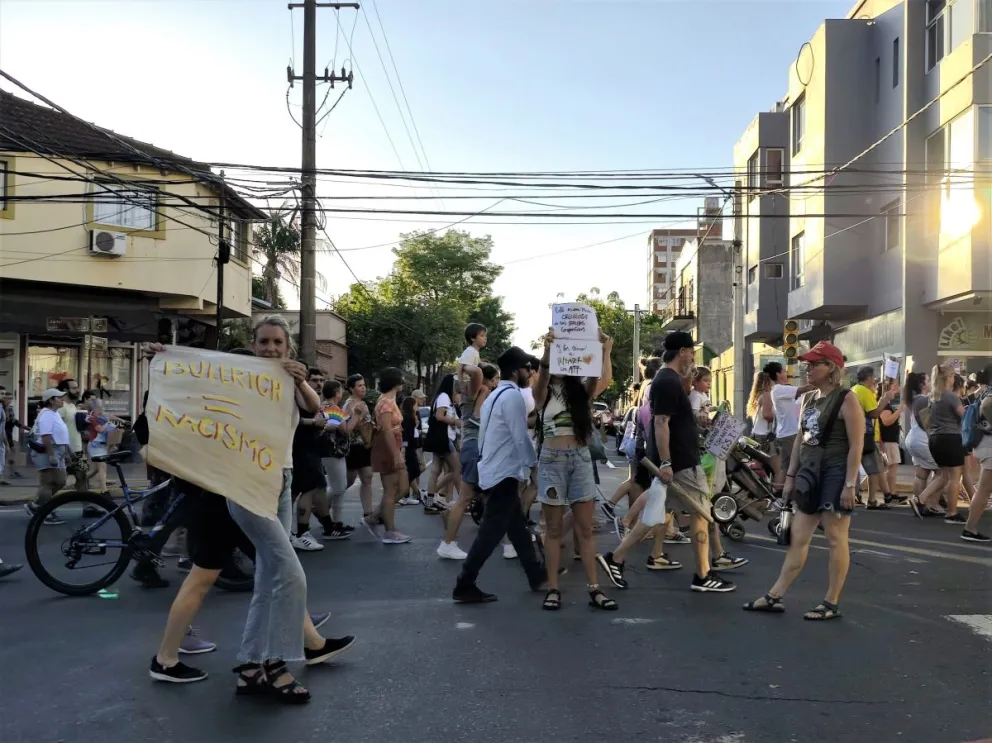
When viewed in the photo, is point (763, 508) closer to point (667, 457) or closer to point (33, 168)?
point (667, 457)

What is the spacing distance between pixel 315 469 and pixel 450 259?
4845 cm

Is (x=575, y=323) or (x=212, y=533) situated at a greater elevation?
(x=575, y=323)

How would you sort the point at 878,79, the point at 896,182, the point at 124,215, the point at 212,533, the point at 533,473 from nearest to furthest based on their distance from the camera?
the point at 212,533 → the point at 533,473 → the point at 124,215 → the point at 896,182 → the point at 878,79

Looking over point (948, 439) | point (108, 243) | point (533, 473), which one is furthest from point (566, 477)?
point (108, 243)

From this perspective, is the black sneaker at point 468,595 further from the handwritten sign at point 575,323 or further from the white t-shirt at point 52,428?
the white t-shirt at point 52,428

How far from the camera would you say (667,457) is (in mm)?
6402

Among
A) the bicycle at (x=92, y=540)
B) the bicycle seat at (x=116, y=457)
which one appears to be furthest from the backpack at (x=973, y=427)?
the bicycle seat at (x=116, y=457)

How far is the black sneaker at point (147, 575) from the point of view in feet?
22.1

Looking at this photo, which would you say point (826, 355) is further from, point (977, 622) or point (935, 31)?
point (935, 31)

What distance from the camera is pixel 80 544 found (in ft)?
21.4

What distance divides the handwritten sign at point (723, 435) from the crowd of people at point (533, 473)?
0.68 feet

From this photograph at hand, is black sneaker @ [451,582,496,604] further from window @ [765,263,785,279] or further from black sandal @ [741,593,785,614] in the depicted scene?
window @ [765,263,785,279]

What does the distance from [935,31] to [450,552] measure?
64.2ft

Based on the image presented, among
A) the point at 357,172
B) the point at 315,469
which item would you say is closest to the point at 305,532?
the point at 315,469
